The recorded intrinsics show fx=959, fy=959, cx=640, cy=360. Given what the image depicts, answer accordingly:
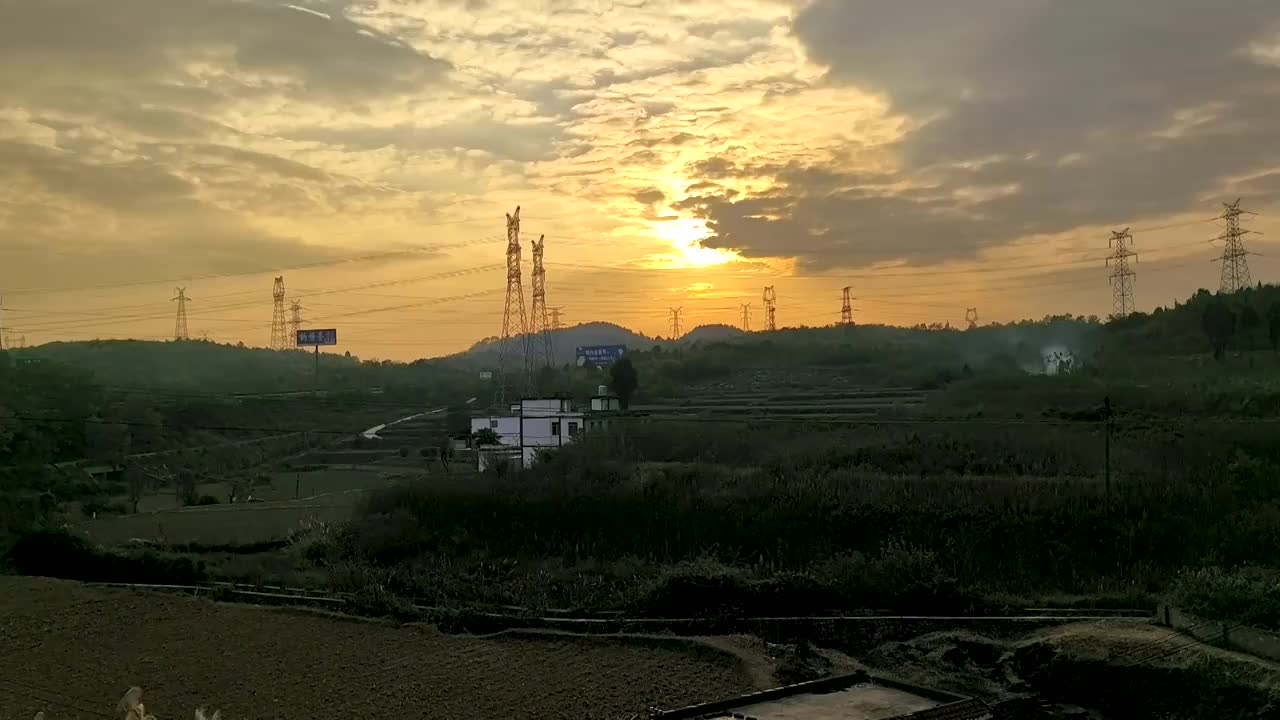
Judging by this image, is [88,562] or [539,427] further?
[539,427]

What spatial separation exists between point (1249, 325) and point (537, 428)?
136 feet

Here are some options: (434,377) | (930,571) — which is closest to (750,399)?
(930,571)

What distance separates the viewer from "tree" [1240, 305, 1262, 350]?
2105 inches

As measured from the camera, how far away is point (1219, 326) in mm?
51469

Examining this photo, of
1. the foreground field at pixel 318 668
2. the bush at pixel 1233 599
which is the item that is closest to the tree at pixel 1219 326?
the bush at pixel 1233 599

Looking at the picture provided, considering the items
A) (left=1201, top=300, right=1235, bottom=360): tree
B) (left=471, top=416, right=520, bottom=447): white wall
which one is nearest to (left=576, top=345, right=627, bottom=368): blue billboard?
(left=471, top=416, right=520, bottom=447): white wall

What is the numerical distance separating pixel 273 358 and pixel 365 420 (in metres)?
42.3

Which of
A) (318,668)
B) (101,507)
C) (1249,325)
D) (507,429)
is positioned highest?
(1249,325)

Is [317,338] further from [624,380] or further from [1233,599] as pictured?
[1233,599]

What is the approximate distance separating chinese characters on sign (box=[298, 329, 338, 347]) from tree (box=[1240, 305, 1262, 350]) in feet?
176

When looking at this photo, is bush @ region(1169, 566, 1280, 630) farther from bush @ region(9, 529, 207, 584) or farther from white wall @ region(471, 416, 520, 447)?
white wall @ region(471, 416, 520, 447)

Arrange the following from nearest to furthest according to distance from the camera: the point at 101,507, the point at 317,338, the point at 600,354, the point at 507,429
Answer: the point at 101,507
the point at 507,429
the point at 317,338
the point at 600,354

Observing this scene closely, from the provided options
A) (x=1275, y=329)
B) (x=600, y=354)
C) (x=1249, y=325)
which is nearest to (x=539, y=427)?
(x=600, y=354)

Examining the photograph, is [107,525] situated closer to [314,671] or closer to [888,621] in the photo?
[314,671]
